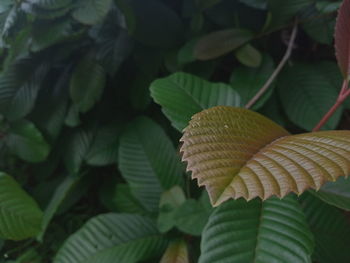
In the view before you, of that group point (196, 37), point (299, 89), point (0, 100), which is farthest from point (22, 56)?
point (299, 89)

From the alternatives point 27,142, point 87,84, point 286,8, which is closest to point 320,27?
point 286,8

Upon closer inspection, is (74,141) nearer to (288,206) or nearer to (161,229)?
(161,229)

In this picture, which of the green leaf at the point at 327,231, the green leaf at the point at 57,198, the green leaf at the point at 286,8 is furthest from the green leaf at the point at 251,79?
the green leaf at the point at 57,198

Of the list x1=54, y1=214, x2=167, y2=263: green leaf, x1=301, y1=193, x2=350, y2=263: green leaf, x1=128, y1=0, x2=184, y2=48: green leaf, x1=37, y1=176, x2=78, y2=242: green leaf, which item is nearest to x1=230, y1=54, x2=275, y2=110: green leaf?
x1=128, y1=0, x2=184, y2=48: green leaf

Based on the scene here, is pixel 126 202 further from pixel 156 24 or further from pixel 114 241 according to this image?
pixel 156 24

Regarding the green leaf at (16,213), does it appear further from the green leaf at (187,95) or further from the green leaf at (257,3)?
the green leaf at (257,3)

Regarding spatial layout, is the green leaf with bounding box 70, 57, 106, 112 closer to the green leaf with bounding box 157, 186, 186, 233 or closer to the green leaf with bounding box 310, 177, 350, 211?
the green leaf with bounding box 157, 186, 186, 233
